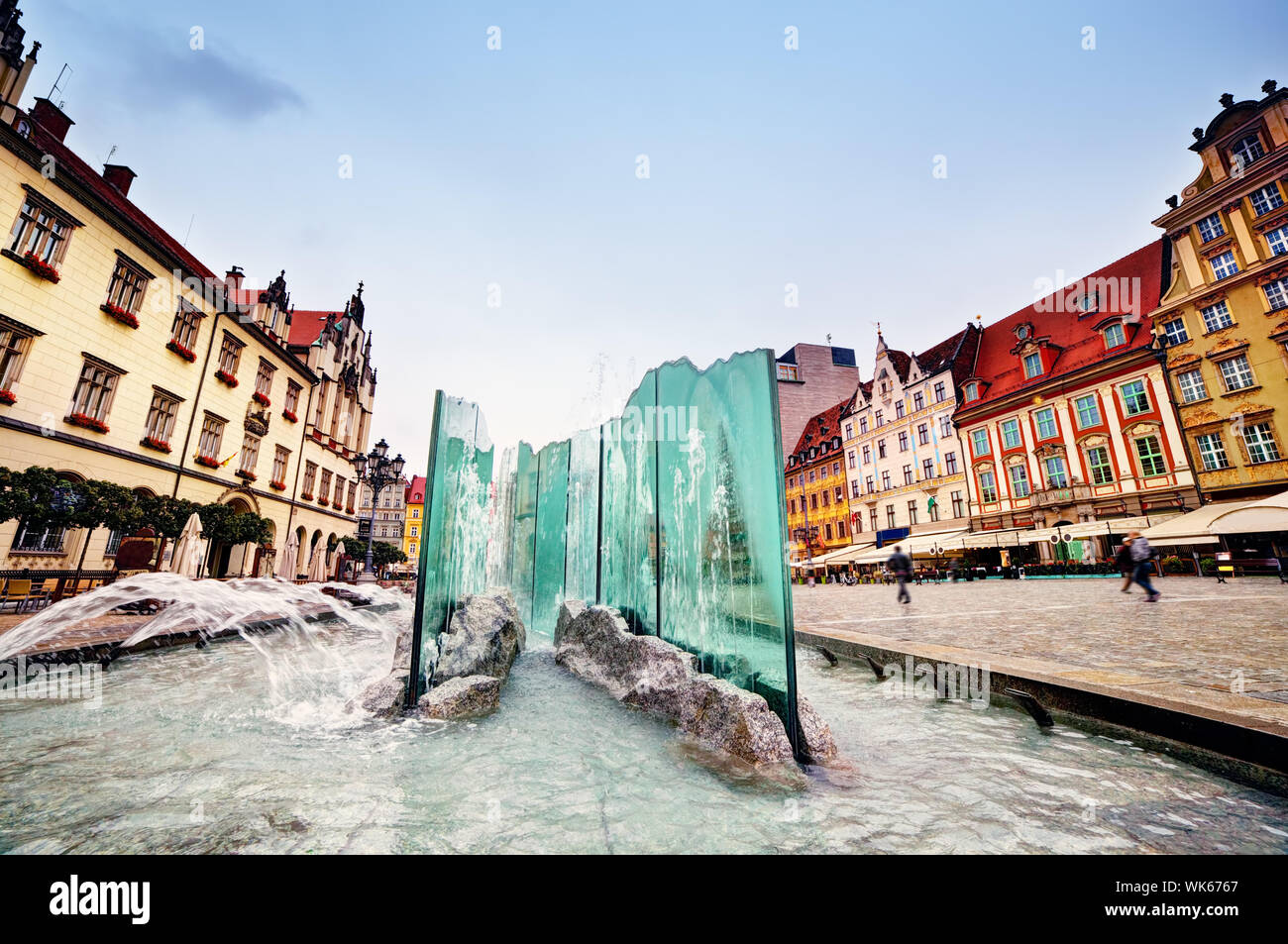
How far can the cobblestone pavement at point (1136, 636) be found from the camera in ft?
14.3

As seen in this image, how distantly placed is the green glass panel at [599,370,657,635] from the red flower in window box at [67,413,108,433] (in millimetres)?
16253

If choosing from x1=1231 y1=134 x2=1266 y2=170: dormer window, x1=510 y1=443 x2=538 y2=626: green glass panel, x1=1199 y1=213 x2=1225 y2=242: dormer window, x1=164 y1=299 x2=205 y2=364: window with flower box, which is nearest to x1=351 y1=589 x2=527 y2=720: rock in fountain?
x1=510 y1=443 x2=538 y2=626: green glass panel

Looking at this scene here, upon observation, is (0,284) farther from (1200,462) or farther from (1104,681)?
(1200,462)

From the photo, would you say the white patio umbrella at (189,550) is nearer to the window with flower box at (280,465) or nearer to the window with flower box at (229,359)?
the window with flower box at (229,359)

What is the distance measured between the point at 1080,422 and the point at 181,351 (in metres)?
41.9

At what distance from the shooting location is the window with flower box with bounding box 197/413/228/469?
2000 cm

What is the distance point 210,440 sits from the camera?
2078 centimetres

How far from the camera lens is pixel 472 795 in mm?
2920

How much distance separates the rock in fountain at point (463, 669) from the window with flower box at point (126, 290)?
17.7 meters

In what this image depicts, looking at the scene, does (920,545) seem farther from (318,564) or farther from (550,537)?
(318,564)

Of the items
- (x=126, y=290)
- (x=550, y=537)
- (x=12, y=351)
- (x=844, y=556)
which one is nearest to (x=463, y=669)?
(x=550, y=537)

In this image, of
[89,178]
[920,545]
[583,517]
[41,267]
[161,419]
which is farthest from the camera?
[920,545]

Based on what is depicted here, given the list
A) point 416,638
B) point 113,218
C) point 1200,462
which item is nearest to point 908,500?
point 1200,462
